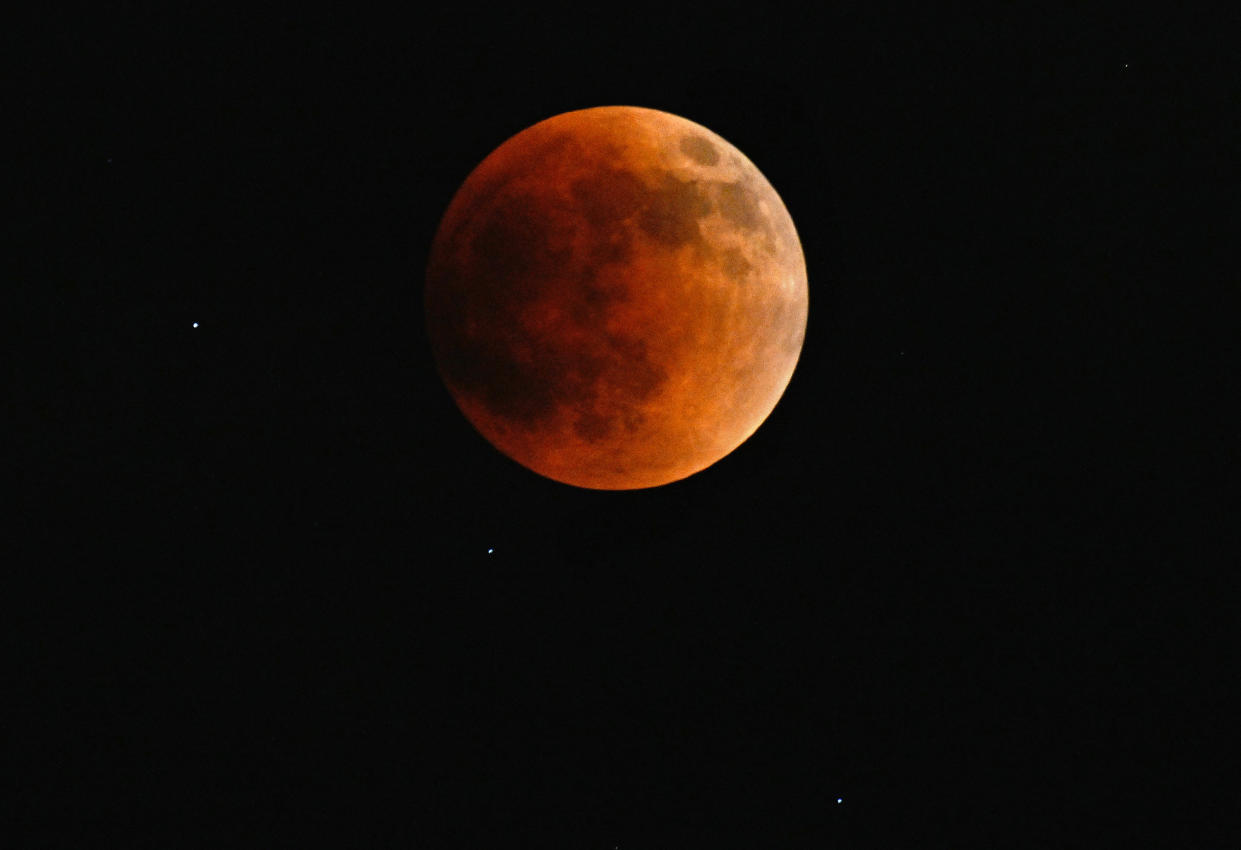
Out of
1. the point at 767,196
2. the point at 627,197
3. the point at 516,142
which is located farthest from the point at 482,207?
the point at 767,196

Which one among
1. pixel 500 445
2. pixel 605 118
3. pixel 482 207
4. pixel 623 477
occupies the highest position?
pixel 605 118

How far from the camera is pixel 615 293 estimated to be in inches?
149

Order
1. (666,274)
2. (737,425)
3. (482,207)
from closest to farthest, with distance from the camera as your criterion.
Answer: (666,274)
(482,207)
(737,425)

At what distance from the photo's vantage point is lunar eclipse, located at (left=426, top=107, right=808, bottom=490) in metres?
3.82

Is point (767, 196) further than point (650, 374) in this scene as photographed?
Yes

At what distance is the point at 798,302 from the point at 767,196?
0.53 m

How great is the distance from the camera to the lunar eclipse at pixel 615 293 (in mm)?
3820

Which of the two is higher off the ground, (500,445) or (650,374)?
(500,445)

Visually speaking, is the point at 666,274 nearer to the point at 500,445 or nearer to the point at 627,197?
the point at 627,197

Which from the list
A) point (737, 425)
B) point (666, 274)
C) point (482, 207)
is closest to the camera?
point (666, 274)

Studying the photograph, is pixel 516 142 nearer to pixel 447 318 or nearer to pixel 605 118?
pixel 605 118

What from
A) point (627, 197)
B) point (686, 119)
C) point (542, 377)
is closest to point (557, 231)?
point (627, 197)

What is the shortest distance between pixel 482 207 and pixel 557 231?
0.47 metres

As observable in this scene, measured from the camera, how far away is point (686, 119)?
447 centimetres
